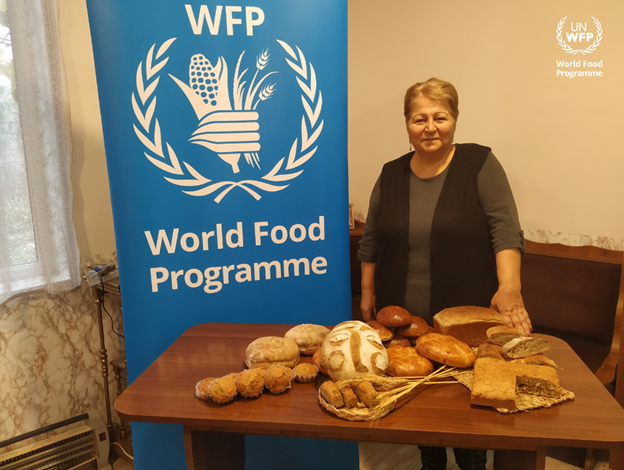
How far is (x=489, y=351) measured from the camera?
1.09 m

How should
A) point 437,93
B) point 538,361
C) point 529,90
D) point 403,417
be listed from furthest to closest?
point 529,90
point 437,93
point 538,361
point 403,417

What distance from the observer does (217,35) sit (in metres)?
1.66

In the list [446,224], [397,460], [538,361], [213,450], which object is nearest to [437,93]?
[446,224]

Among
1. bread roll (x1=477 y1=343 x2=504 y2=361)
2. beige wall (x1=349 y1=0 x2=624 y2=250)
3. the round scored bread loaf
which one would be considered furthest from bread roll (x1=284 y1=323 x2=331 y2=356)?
beige wall (x1=349 y1=0 x2=624 y2=250)

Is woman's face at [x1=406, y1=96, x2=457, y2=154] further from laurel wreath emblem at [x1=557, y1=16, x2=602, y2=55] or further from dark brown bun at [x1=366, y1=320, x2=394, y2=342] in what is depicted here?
laurel wreath emblem at [x1=557, y1=16, x2=602, y2=55]

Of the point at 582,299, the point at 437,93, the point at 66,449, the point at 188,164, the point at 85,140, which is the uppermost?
the point at 437,93

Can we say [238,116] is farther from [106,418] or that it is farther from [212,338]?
[106,418]

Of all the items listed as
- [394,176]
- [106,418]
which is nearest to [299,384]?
[394,176]

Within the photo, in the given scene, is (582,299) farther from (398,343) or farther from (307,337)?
(307,337)

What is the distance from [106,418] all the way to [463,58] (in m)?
3.11

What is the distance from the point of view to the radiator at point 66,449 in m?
2.23

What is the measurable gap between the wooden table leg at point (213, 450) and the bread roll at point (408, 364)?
499mm

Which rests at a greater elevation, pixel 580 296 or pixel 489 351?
pixel 489 351

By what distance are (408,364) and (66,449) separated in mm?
2119
